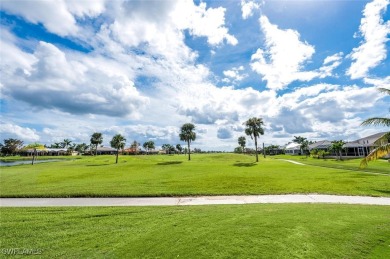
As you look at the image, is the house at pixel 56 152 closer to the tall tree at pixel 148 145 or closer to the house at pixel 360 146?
the tall tree at pixel 148 145

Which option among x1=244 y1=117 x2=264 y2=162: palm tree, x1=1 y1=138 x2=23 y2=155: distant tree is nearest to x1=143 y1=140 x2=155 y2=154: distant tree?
x1=1 y1=138 x2=23 y2=155: distant tree

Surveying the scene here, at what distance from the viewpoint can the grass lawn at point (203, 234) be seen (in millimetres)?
6402

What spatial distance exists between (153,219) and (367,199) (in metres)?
14.6

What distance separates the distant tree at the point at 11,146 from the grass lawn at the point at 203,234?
153 m

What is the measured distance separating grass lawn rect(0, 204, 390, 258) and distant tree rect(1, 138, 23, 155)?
152844 mm

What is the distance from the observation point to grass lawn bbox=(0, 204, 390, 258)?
640cm

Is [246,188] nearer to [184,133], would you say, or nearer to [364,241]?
[364,241]

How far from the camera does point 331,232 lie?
777cm

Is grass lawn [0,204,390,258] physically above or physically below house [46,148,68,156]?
below

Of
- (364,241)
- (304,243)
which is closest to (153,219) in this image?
(304,243)

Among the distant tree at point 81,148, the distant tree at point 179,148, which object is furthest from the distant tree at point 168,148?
the distant tree at point 81,148

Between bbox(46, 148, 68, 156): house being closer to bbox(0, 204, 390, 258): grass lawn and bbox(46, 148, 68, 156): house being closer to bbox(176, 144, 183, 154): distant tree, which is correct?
bbox(176, 144, 183, 154): distant tree

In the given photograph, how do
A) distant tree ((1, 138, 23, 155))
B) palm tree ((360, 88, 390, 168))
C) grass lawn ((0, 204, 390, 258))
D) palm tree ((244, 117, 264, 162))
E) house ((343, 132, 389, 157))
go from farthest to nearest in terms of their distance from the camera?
distant tree ((1, 138, 23, 155)) → house ((343, 132, 389, 157)) → palm tree ((244, 117, 264, 162)) → palm tree ((360, 88, 390, 168)) → grass lawn ((0, 204, 390, 258))

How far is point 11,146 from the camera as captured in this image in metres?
130
